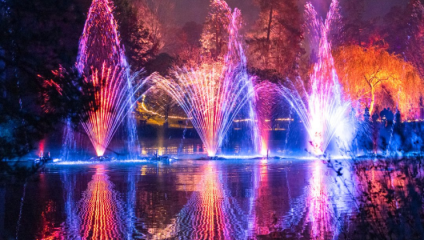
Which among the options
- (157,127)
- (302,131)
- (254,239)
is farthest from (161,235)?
(157,127)

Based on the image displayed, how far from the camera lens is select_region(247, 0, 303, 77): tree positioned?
58688mm

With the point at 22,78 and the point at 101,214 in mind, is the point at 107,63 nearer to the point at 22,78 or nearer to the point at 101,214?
the point at 101,214

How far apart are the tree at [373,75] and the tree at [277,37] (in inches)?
553

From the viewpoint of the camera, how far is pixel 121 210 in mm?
11000

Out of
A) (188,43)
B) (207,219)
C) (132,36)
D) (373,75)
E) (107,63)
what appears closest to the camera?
(207,219)

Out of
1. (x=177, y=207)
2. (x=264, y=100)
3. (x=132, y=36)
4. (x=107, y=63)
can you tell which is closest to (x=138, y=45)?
(x=132, y=36)

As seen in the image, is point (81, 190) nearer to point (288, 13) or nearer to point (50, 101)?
point (50, 101)

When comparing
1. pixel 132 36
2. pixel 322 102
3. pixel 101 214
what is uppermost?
pixel 132 36

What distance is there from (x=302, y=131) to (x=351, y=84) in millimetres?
6162

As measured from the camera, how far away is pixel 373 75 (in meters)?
44.4

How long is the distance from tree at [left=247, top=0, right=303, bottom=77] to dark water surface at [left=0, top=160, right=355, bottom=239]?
41715 millimetres

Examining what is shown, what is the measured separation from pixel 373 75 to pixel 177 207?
122 ft

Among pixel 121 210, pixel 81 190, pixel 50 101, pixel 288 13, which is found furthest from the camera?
pixel 288 13

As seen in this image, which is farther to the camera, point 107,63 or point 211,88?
point 211,88
